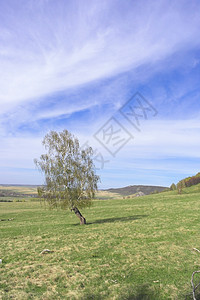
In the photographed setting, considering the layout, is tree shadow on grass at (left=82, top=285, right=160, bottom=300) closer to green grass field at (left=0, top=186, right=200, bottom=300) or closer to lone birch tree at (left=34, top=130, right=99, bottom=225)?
green grass field at (left=0, top=186, right=200, bottom=300)

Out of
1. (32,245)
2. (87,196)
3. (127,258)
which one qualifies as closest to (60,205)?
(87,196)

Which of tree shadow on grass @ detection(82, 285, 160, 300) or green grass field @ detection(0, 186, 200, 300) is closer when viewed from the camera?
tree shadow on grass @ detection(82, 285, 160, 300)

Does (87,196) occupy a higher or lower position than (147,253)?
higher

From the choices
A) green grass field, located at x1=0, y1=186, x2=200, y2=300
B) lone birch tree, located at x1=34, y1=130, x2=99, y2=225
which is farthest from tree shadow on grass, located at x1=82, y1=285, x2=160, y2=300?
lone birch tree, located at x1=34, y1=130, x2=99, y2=225

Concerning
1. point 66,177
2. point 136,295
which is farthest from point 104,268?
point 66,177

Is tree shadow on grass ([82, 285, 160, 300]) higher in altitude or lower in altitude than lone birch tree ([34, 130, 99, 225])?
lower

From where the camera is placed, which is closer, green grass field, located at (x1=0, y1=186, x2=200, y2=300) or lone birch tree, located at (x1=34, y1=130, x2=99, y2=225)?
green grass field, located at (x1=0, y1=186, x2=200, y2=300)

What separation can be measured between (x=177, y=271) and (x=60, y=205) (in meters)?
16.2

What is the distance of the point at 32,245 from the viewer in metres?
16.4

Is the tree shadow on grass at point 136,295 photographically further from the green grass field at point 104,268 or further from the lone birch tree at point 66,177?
the lone birch tree at point 66,177

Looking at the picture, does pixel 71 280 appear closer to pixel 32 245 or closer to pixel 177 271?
pixel 177 271

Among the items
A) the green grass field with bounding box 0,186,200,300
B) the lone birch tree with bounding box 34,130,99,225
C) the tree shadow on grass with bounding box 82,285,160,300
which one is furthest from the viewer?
the lone birch tree with bounding box 34,130,99,225

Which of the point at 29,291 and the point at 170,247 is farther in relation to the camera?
the point at 170,247

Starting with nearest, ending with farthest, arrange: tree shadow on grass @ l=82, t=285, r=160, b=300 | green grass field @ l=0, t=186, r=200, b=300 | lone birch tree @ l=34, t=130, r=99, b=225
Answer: tree shadow on grass @ l=82, t=285, r=160, b=300 → green grass field @ l=0, t=186, r=200, b=300 → lone birch tree @ l=34, t=130, r=99, b=225
